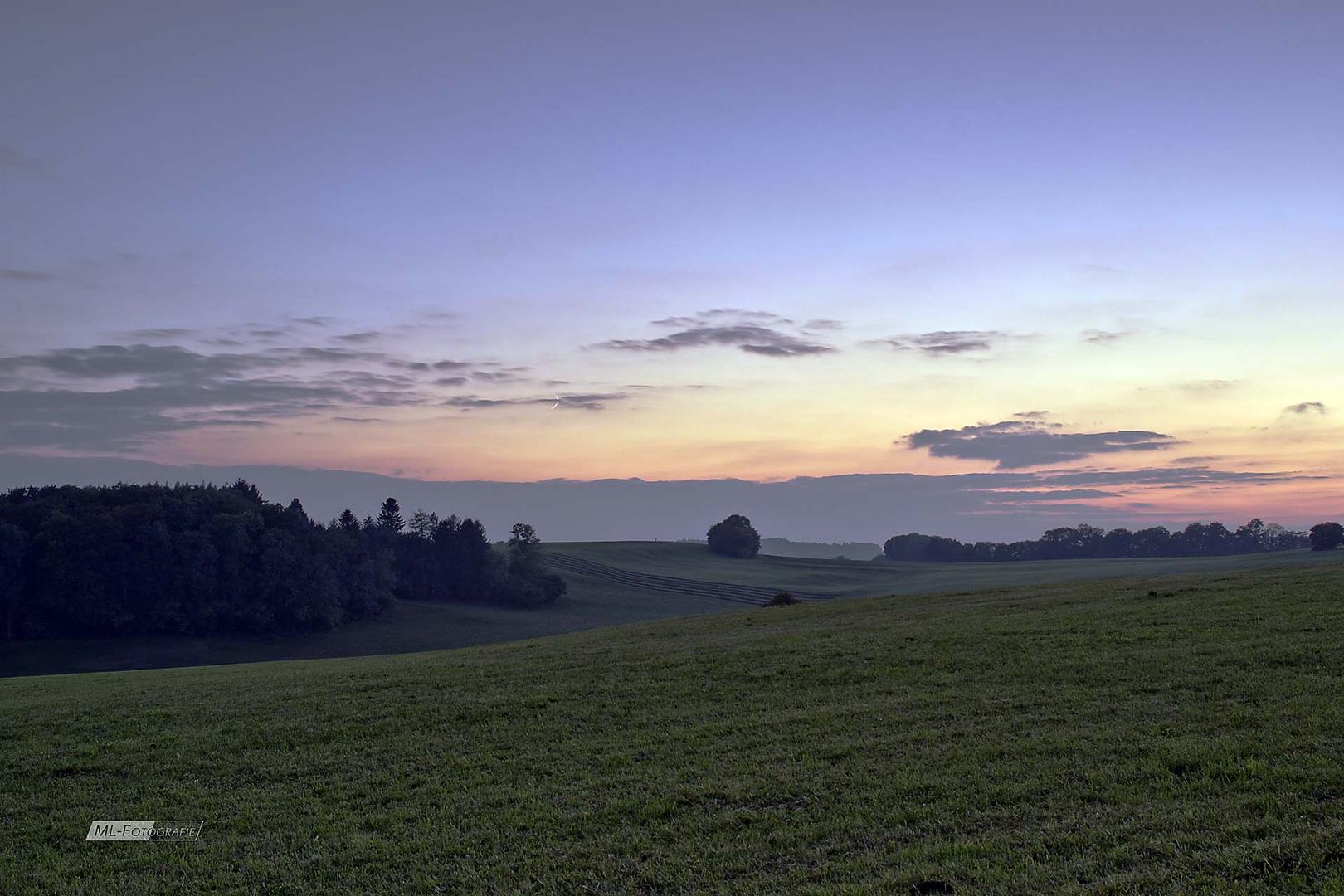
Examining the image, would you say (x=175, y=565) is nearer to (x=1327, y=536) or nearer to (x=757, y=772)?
(x=757, y=772)

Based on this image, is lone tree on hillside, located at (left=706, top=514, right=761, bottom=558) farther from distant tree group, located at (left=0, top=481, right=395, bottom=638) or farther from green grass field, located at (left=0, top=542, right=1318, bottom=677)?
distant tree group, located at (left=0, top=481, right=395, bottom=638)

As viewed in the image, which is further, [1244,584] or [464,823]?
[1244,584]

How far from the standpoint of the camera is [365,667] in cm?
3391

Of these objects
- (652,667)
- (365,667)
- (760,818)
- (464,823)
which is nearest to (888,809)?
(760,818)

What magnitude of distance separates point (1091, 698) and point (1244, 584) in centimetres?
2199

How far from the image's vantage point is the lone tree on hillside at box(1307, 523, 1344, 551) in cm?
10406

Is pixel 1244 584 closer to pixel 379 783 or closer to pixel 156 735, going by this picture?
pixel 379 783

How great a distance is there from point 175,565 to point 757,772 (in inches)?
3535

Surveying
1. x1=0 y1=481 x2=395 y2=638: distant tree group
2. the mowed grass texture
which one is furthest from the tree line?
the mowed grass texture

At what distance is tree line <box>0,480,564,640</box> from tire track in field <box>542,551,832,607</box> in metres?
39.2

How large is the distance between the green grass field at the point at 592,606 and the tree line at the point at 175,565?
2.70 meters

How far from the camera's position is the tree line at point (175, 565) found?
83688 millimetres

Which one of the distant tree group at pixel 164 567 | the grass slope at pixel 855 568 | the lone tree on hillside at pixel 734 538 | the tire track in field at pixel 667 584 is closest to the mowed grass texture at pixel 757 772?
the distant tree group at pixel 164 567

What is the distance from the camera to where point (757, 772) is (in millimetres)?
14633
